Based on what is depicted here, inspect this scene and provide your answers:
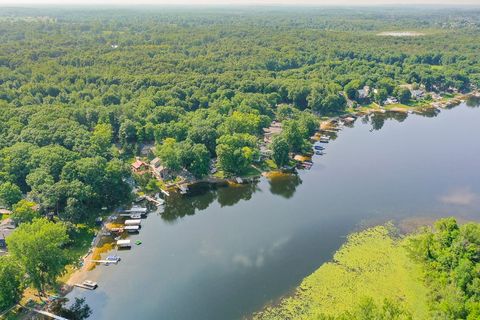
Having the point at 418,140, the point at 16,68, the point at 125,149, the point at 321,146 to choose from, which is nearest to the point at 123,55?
the point at 16,68

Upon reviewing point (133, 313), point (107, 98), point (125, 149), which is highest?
point (107, 98)

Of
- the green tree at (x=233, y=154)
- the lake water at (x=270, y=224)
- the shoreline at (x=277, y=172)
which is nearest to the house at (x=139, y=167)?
the shoreline at (x=277, y=172)

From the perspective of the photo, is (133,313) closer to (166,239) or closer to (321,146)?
(166,239)

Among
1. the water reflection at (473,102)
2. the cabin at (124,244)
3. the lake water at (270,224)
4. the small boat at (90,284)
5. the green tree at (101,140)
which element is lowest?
the lake water at (270,224)

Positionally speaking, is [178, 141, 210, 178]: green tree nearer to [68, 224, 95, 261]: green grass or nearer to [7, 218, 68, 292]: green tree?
[68, 224, 95, 261]: green grass

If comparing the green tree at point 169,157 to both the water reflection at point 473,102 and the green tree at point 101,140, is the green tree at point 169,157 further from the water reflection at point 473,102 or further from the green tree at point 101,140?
the water reflection at point 473,102

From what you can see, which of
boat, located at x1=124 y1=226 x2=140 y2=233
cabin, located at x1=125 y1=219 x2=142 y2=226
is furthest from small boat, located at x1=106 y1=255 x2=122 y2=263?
cabin, located at x1=125 y1=219 x2=142 y2=226

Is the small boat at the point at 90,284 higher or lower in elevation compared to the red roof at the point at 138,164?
lower
